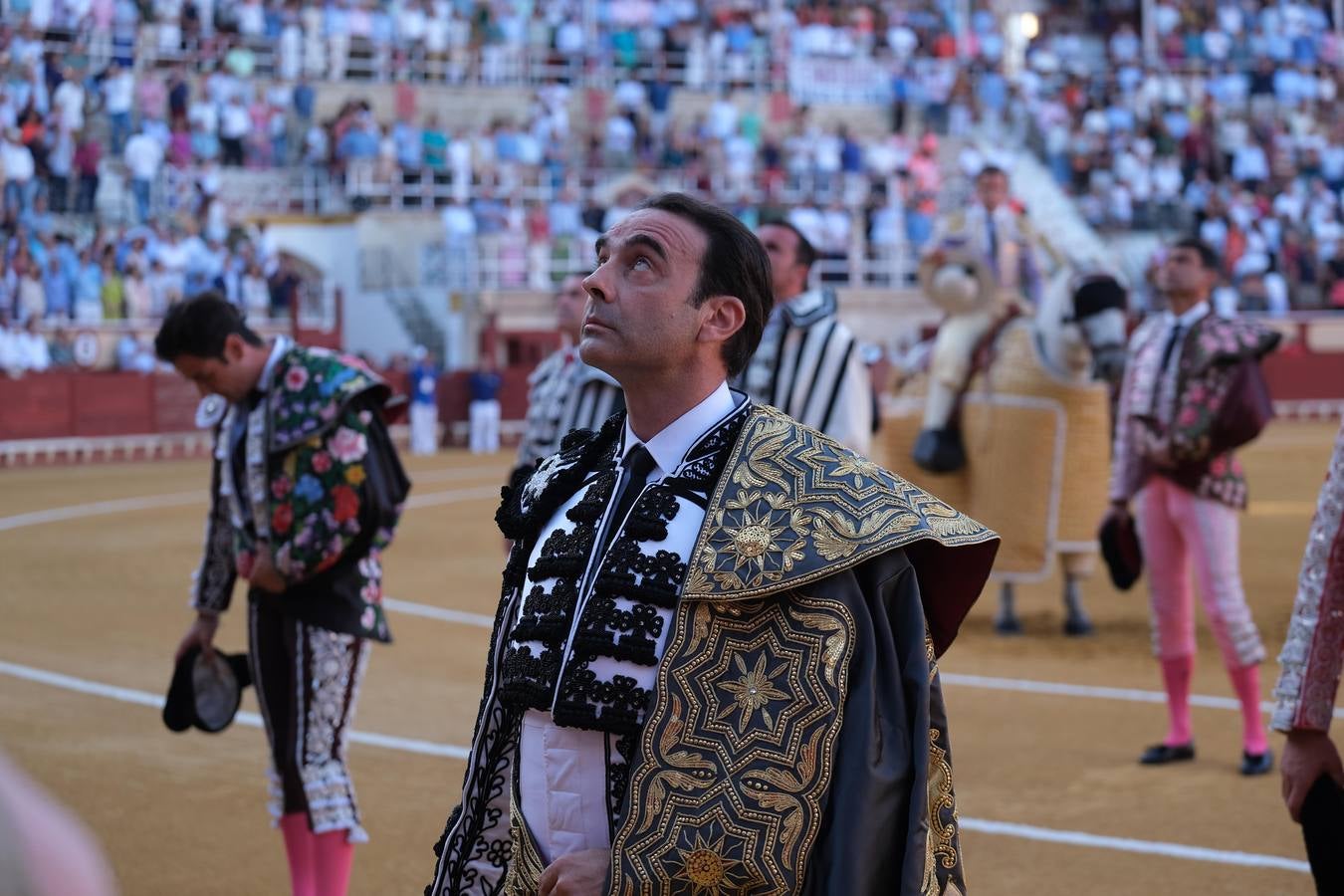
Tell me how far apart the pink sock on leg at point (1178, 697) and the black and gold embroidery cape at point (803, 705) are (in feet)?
12.3

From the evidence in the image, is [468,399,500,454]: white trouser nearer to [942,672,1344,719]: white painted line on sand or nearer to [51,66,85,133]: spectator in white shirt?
[51,66,85,133]: spectator in white shirt

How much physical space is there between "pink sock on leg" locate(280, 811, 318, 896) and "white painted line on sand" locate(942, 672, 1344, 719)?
354 centimetres

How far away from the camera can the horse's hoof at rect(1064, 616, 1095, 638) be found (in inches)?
325

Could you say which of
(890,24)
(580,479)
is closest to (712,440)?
(580,479)

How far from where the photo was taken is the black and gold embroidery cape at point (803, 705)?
1.99 meters

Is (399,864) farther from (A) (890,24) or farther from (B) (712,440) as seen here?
(A) (890,24)

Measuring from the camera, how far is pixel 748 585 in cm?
204

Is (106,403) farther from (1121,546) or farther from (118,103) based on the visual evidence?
(1121,546)

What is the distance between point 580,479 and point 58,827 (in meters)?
1.62

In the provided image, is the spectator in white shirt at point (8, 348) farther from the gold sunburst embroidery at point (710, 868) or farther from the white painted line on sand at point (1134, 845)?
the gold sunburst embroidery at point (710, 868)

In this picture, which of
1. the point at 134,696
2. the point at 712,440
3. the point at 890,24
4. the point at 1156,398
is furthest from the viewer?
the point at 890,24

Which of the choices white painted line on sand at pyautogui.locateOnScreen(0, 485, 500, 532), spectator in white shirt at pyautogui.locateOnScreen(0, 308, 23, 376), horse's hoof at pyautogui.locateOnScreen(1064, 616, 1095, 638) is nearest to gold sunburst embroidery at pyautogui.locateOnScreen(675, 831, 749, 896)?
horse's hoof at pyautogui.locateOnScreen(1064, 616, 1095, 638)

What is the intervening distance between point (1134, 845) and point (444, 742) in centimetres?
244

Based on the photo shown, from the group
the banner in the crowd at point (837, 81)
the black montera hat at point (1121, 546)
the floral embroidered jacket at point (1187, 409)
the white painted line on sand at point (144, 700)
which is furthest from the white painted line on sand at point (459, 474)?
the banner in the crowd at point (837, 81)
